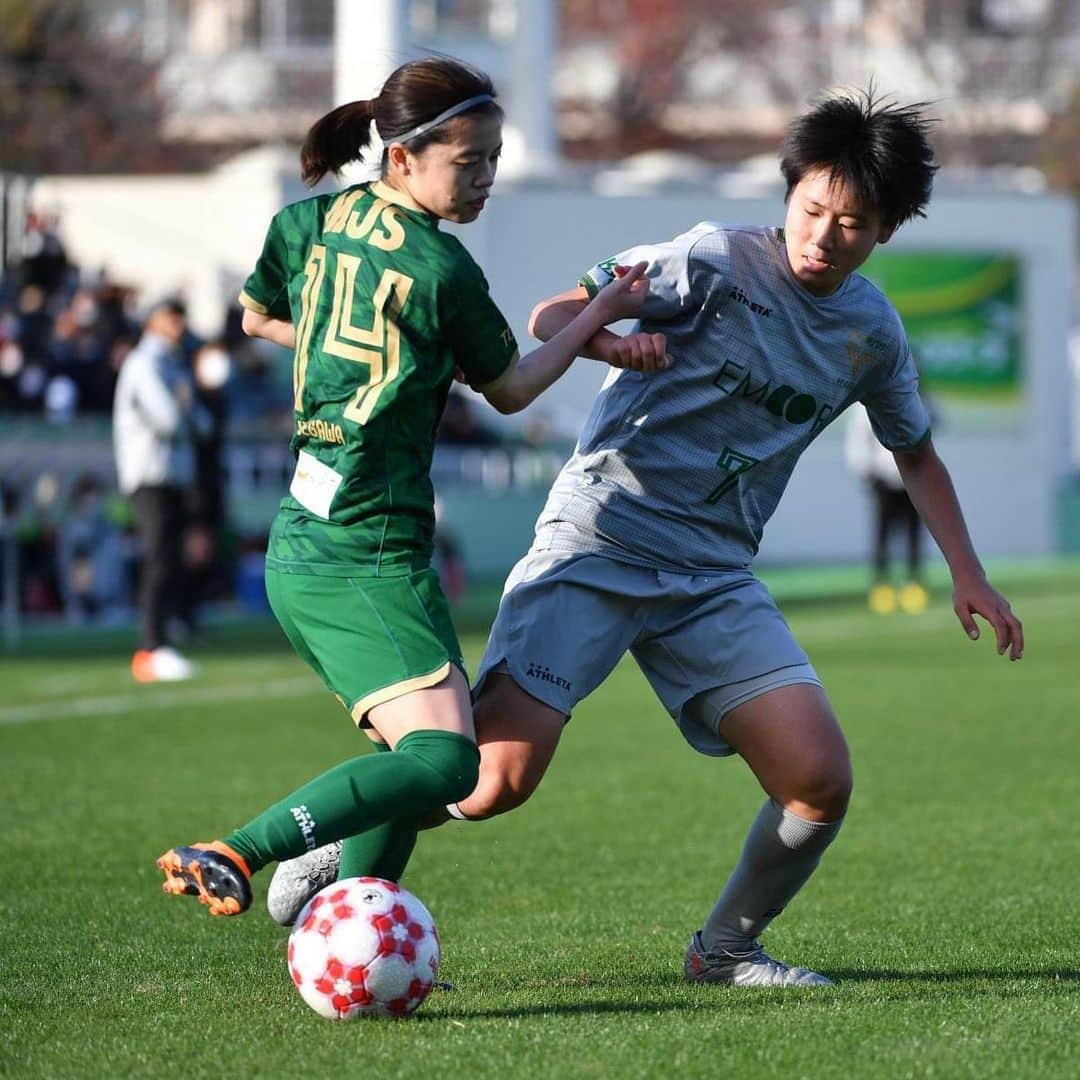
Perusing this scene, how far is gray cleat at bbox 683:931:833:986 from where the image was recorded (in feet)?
18.4

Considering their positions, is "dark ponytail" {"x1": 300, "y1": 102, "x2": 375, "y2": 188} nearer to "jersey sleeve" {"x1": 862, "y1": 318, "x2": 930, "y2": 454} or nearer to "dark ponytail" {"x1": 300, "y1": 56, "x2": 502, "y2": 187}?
"dark ponytail" {"x1": 300, "y1": 56, "x2": 502, "y2": 187}

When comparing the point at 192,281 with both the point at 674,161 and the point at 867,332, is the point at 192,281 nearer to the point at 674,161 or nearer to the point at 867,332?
the point at 674,161

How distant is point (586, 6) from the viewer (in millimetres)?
45625

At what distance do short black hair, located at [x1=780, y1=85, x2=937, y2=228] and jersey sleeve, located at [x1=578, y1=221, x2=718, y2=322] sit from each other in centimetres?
31

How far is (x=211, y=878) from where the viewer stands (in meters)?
4.60

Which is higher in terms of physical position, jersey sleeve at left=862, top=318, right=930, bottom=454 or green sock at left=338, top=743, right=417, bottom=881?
jersey sleeve at left=862, top=318, right=930, bottom=454

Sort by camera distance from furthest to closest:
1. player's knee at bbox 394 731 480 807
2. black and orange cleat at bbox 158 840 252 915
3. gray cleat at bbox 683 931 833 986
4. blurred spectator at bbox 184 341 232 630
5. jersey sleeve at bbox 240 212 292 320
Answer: blurred spectator at bbox 184 341 232 630, gray cleat at bbox 683 931 833 986, jersey sleeve at bbox 240 212 292 320, player's knee at bbox 394 731 480 807, black and orange cleat at bbox 158 840 252 915

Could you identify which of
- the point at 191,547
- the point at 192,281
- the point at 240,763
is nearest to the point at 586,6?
the point at 192,281

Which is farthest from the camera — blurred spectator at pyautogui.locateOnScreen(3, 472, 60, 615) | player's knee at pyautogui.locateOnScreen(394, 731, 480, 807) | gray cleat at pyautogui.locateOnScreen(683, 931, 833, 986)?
blurred spectator at pyautogui.locateOnScreen(3, 472, 60, 615)

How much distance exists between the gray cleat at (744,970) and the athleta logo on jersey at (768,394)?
1349 mm

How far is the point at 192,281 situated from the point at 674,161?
7189mm

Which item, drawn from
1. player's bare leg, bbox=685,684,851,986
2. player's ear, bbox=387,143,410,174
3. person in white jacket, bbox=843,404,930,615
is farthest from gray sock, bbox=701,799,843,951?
person in white jacket, bbox=843,404,930,615

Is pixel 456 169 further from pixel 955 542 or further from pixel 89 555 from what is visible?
pixel 89 555

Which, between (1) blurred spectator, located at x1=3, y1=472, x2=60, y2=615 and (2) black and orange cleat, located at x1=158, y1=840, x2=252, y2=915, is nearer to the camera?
(2) black and orange cleat, located at x1=158, y1=840, x2=252, y2=915
